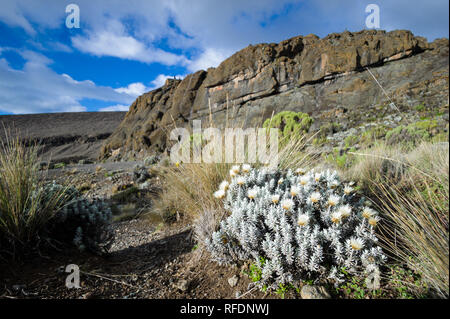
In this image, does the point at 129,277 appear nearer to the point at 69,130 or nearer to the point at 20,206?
the point at 20,206

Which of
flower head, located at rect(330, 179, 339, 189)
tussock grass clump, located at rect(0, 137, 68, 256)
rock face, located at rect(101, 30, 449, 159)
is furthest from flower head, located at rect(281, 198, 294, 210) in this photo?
rock face, located at rect(101, 30, 449, 159)

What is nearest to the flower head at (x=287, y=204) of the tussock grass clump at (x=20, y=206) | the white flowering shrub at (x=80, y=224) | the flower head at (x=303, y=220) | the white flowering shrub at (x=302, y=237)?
the white flowering shrub at (x=302, y=237)

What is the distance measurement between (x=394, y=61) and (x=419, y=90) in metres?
3.84

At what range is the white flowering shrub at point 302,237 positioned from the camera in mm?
1305

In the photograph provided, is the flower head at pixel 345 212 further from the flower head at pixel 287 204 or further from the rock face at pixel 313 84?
the rock face at pixel 313 84

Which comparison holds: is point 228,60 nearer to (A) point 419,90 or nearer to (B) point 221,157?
(A) point 419,90

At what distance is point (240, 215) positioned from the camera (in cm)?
159

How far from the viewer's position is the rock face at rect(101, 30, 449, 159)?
13945mm

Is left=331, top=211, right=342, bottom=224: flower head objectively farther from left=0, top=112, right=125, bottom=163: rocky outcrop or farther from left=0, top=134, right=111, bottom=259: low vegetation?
left=0, top=112, right=125, bottom=163: rocky outcrop

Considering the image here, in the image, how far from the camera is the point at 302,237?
136 cm

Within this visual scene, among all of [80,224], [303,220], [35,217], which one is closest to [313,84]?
[303,220]

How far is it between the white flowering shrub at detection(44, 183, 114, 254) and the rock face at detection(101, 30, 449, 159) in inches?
330

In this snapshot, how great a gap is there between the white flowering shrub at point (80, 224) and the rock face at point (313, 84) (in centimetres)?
839
